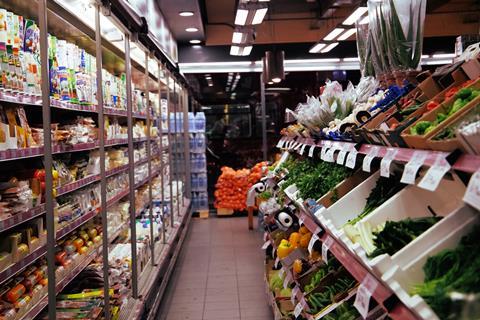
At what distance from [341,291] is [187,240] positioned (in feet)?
19.0

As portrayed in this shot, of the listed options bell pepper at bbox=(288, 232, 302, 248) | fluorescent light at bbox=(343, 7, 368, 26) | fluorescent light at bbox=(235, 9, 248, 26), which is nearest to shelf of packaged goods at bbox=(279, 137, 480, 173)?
bell pepper at bbox=(288, 232, 302, 248)

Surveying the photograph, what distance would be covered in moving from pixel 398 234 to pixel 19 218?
1.61 metres

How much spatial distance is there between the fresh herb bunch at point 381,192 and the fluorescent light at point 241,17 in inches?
133

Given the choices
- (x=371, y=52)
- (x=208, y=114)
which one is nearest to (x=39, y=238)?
(x=371, y=52)

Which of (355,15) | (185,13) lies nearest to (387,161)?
(355,15)

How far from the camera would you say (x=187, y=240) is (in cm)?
835

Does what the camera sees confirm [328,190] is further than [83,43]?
No

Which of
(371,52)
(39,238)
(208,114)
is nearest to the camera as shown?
(39,238)

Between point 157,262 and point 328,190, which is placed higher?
point 328,190

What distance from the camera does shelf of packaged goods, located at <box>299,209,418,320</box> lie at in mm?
1526

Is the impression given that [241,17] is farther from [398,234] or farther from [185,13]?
[398,234]

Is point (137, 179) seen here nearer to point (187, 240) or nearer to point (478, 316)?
point (187, 240)

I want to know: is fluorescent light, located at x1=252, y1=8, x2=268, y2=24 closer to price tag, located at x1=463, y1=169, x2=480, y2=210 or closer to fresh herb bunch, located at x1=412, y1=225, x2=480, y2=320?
fresh herb bunch, located at x1=412, y1=225, x2=480, y2=320

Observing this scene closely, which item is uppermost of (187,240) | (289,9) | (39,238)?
(289,9)
